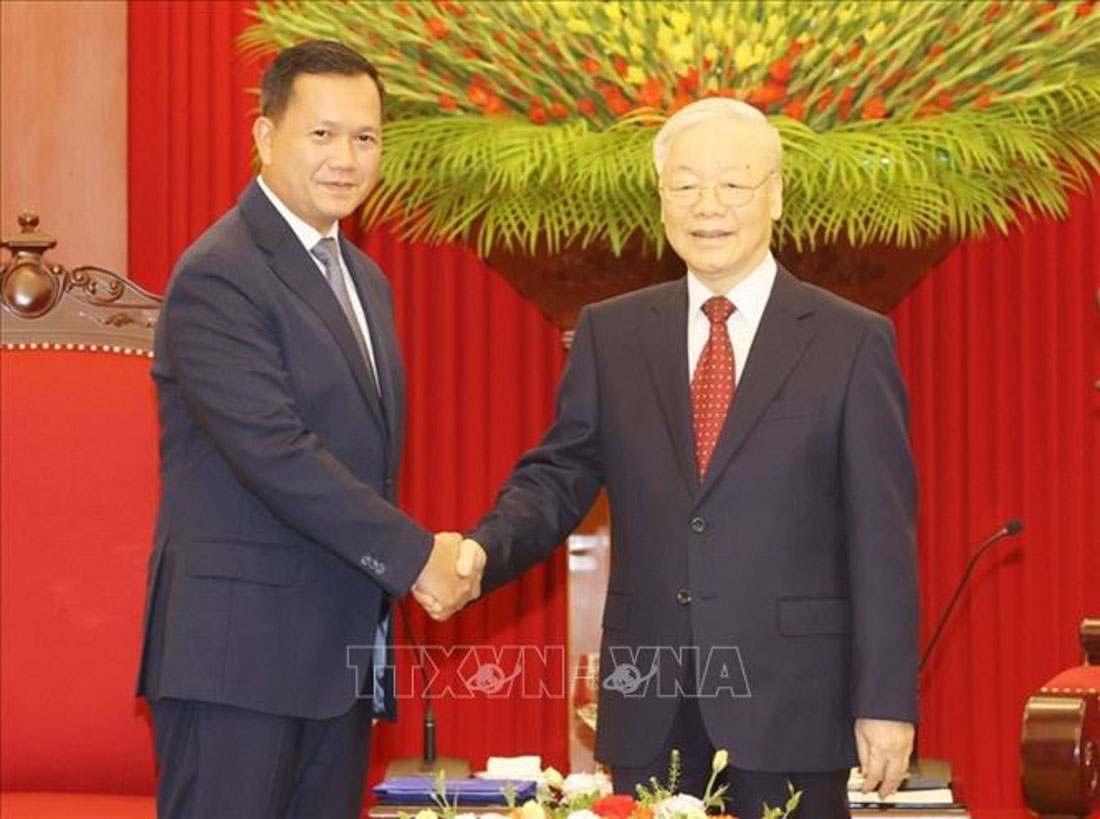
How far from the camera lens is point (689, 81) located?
2.95 metres

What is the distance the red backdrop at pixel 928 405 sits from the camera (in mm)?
3773

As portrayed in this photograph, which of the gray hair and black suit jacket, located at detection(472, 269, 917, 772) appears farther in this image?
the gray hair

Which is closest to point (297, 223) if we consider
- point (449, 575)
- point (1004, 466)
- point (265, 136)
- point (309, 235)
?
point (309, 235)

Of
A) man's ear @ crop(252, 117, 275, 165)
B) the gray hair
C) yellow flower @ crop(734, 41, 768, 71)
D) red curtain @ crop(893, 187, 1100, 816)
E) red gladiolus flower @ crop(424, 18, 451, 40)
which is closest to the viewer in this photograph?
the gray hair

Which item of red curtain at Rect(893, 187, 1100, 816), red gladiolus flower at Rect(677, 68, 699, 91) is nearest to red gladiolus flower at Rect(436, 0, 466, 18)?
red gladiolus flower at Rect(677, 68, 699, 91)

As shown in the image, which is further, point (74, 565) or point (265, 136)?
point (74, 565)

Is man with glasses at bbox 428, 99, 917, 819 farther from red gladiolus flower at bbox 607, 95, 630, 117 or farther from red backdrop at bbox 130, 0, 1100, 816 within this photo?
red backdrop at bbox 130, 0, 1100, 816

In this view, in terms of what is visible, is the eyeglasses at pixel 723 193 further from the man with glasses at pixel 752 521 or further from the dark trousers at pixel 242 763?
the dark trousers at pixel 242 763

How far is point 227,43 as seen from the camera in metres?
3.96

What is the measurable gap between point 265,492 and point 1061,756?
1.07m

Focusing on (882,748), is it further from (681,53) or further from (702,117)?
(681,53)

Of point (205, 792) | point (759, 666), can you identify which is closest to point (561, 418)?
point (759, 666)

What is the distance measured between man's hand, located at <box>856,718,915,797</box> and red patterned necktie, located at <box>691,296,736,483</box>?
371 millimetres

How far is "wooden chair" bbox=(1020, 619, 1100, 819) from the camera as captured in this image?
2576 millimetres
